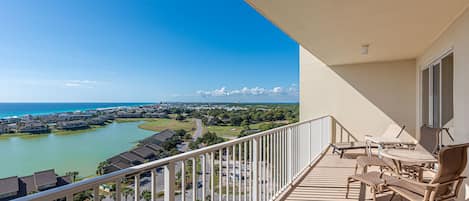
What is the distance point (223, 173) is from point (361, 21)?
282cm

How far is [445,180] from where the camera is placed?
2.67 metres

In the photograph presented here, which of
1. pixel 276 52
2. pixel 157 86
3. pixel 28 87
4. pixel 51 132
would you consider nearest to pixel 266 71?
pixel 276 52

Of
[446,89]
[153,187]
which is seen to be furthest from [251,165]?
[446,89]

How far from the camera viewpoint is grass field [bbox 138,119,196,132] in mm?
7375

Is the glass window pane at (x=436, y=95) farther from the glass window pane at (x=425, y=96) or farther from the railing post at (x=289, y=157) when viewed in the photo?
the railing post at (x=289, y=157)

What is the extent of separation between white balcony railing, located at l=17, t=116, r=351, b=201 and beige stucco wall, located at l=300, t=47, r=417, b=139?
2.53 meters

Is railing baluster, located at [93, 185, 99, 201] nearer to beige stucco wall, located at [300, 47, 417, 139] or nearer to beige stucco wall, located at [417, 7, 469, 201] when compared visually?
beige stucco wall, located at [417, 7, 469, 201]

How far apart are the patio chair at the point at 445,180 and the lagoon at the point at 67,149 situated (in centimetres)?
376

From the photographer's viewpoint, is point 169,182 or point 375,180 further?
point 375,180

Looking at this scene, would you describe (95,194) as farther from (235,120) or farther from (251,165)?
(235,120)

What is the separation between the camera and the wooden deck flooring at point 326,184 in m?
3.92

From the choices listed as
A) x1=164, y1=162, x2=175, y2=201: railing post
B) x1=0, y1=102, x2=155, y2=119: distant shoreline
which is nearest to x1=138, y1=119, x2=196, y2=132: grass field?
x1=0, y1=102, x2=155, y2=119: distant shoreline

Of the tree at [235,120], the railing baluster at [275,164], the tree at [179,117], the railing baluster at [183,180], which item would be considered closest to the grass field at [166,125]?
the tree at [179,117]

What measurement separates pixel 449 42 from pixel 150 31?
1776cm
